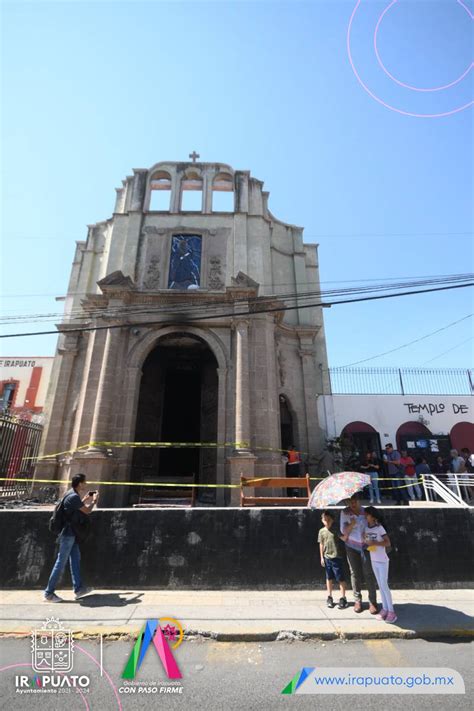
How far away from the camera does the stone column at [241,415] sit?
11625mm

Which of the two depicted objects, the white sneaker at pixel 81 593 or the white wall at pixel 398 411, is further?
the white wall at pixel 398 411

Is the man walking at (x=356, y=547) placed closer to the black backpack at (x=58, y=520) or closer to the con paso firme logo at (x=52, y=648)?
the con paso firme logo at (x=52, y=648)

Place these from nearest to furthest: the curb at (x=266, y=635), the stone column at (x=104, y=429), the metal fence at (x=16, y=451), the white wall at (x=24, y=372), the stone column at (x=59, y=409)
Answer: the curb at (x=266, y=635) → the stone column at (x=104, y=429) → the metal fence at (x=16, y=451) → the stone column at (x=59, y=409) → the white wall at (x=24, y=372)

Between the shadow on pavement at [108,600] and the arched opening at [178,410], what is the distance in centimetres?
754

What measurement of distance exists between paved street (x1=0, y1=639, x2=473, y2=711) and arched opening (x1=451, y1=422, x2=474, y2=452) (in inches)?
629

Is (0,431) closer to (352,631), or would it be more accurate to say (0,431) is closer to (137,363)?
(137,363)

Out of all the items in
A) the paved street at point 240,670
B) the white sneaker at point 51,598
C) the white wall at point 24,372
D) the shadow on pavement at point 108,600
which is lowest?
the paved street at point 240,670

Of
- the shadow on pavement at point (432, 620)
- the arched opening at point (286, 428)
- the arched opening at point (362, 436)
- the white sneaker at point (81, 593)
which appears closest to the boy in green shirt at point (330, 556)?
the shadow on pavement at point (432, 620)

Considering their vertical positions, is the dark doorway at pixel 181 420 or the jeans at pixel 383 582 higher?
the dark doorway at pixel 181 420

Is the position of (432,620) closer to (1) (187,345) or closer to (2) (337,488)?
(2) (337,488)

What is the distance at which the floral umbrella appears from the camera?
542 centimetres

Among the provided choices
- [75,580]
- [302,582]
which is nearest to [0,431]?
[75,580]

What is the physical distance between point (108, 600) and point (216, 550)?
2025 mm

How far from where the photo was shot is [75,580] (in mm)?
6039
